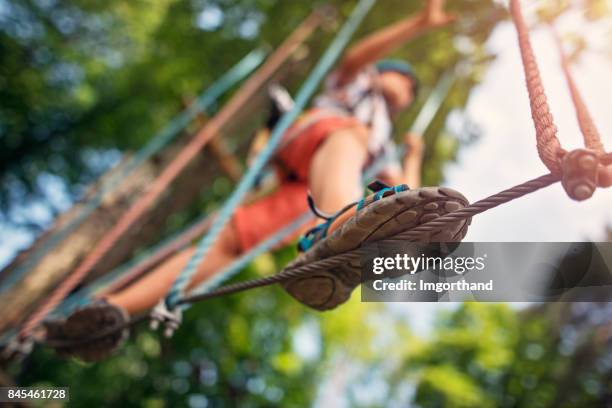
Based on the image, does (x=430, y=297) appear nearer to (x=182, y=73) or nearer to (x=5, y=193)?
(x=182, y=73)

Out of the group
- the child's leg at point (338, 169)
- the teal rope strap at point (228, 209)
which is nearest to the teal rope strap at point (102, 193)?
the teal rope strap at point (228, 209)

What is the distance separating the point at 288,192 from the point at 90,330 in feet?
3.29

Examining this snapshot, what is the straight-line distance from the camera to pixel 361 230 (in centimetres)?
113

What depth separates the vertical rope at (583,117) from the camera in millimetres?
997

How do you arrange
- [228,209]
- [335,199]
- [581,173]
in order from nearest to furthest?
[581,173], [335,199], [228,209]

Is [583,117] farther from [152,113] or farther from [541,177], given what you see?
[152,113]

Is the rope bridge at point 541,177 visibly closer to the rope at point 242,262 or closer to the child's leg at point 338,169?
the rope at point 242,262

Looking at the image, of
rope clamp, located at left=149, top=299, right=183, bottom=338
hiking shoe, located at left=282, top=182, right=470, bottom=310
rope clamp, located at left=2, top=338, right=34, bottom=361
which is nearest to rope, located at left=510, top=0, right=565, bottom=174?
hiking shoe, located at left=282, top=182, right=470, bottom=310

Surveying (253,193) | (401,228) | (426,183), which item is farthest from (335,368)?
(401,228)

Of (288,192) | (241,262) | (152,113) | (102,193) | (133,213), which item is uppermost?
(152,113)

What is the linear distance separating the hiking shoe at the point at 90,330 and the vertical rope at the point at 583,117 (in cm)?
145

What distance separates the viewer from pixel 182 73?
4895 millimetres

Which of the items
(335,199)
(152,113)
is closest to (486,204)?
(335,199)

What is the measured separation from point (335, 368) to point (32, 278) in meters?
9.23
